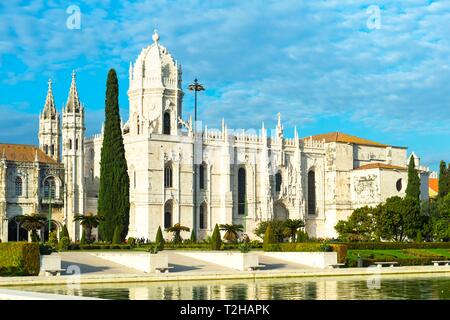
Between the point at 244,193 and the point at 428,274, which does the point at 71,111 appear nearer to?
the point at 244,193

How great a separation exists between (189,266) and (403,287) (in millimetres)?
11831

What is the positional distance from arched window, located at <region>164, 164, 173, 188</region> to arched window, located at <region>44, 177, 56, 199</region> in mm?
9939

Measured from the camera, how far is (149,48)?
240ft

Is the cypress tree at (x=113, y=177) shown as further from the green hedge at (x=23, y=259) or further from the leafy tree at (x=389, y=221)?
the leafy tree at (x=389, y=221)

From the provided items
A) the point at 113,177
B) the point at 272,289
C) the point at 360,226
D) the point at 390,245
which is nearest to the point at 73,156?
the point at 113,177

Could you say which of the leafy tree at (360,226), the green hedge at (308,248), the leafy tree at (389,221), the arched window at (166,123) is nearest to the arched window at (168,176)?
the arched window at (166,123)

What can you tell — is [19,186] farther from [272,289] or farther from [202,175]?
[272,289]

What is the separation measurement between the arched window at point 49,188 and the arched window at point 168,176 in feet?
32.6

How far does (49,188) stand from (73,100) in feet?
27.7

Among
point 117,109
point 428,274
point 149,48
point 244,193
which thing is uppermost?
point 149,48

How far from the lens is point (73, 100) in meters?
72.4

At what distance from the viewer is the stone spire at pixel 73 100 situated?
72269 millimetres

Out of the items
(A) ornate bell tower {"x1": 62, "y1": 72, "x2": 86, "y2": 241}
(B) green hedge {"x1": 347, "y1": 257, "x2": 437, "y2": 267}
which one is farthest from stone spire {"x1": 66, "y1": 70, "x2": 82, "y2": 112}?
(B) green hedge {"x1": 347, "y1": 257, "x2": 437, "y2": 267}
